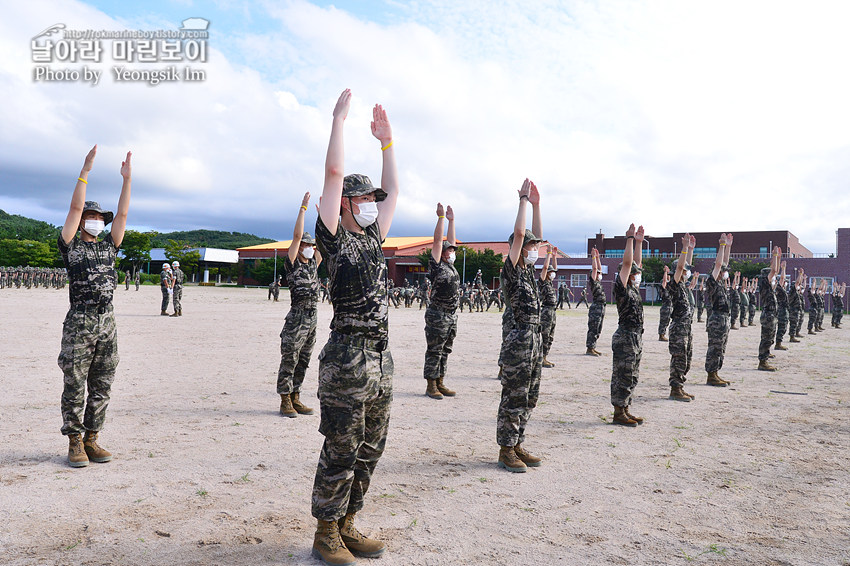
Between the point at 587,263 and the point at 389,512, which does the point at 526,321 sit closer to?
the point at 389,512

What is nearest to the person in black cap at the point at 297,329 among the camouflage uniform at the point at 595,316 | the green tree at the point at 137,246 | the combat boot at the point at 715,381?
the combat boot at the point at 715,381

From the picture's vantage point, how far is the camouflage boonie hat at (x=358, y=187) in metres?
3.45

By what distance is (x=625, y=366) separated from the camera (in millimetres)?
6859

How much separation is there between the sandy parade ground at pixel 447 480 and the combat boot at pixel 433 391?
153 millimetres

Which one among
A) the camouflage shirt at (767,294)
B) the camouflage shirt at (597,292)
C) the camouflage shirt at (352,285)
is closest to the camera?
the camouflage shirt at (352,285)

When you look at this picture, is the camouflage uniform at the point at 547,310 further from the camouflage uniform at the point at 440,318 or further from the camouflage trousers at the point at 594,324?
the camouflage uniform at the point at 440,318

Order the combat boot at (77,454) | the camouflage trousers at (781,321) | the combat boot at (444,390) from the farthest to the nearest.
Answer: the camouflage trousers at (781,321)
the combat boot at (444,390)
the combat boot at (77,454)

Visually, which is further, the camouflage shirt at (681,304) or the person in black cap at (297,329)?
the camouflage shirt at (681,304)

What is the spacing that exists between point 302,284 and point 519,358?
10.6 feet

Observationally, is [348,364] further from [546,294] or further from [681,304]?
[546,294]

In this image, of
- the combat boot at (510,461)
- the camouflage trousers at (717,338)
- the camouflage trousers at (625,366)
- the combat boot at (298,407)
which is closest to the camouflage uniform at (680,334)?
the camouflage trousers at (717,338)

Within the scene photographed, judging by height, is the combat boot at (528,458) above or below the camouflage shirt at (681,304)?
below

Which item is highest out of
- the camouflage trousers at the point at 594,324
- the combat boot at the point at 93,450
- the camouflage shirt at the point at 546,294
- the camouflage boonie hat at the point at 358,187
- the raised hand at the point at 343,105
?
the raised hand at the point at 343,105

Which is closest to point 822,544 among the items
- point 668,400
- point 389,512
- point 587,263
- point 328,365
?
point 389,512
